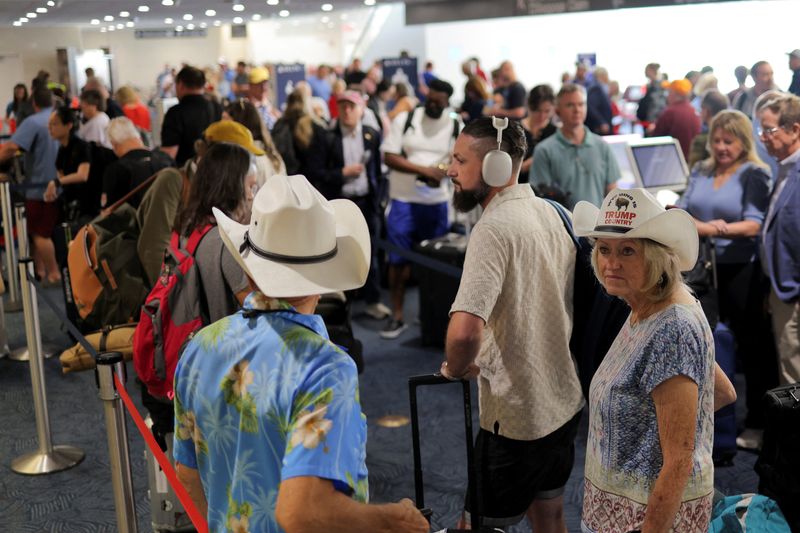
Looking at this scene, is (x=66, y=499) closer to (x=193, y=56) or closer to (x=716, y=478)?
(x=716, y=478)

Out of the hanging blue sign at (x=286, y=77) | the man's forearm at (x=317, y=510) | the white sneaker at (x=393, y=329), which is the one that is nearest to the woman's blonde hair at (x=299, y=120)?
the white sneaker at (x=393, y=329)

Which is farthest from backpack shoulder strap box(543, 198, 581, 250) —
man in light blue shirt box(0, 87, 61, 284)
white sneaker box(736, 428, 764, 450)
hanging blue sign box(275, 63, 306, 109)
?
hanging blue sign box(275, 63, 306, 109)

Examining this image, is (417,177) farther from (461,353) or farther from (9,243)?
(461,353)

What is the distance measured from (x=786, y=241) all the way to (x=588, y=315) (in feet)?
6.28

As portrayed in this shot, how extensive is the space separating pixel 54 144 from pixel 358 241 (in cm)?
712

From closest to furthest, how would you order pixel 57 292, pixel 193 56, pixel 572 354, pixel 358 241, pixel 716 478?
pixel 358 241 → pixel 572 354 → pixel 716 478 → pixel 57 292 → pixel 193 56

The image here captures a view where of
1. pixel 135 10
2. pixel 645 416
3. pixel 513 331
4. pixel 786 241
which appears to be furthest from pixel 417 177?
pixel 135 10

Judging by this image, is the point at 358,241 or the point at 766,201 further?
the point at 766,201

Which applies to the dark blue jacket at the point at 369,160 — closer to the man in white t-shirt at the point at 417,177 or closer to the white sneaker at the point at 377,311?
the man in white t-shirt at the point at 417,177

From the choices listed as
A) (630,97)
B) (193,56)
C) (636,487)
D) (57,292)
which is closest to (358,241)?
(636,487)

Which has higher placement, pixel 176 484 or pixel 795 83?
pixel 795 83

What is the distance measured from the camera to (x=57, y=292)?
26.1ft

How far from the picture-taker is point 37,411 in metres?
4.58

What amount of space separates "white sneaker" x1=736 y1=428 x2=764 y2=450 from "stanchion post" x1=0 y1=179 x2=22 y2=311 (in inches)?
188
